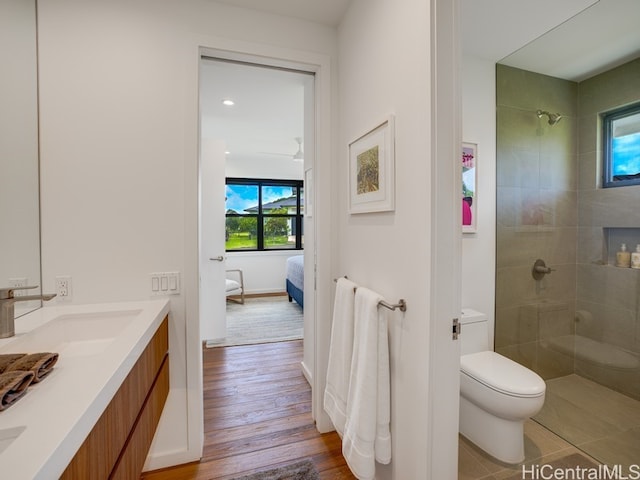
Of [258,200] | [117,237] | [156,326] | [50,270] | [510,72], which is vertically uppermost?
[510,72]

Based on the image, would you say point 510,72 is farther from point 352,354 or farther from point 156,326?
point 156,326

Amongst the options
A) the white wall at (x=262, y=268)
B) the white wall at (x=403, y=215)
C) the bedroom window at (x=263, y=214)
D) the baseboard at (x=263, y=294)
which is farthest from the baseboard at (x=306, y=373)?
the bedroom window at (x=263, y=214)

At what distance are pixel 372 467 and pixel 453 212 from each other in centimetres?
111

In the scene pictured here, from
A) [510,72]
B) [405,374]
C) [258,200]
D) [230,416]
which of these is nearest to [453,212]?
[405,374]

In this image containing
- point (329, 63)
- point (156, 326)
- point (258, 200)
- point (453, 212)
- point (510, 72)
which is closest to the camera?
point (453, 212)

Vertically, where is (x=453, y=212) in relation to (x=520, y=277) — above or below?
above

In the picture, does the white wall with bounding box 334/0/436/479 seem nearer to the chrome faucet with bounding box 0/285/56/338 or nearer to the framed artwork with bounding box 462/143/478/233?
the framed artwork with bounding box 462/143/478/233

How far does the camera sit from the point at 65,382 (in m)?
0.81

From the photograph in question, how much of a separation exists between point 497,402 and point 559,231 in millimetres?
1527

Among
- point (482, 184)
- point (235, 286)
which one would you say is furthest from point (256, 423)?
point (235, 286)

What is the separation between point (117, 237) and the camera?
1.62 m

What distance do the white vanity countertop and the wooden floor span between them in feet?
3.04

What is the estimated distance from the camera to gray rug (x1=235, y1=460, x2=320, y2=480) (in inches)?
63.0

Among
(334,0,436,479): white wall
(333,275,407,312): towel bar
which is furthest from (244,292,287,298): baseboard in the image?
(333,275,407,312): towel bar
